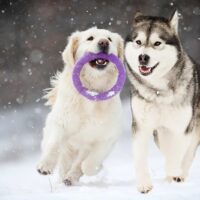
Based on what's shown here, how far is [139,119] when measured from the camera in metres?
8.12

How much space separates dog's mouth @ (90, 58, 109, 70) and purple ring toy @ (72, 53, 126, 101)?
0.12ft

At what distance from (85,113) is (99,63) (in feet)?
1.86

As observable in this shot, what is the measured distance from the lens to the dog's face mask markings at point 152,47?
784 centimetres

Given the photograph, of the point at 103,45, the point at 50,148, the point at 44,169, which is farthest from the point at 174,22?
the point at 44,169

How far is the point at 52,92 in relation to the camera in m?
9.33

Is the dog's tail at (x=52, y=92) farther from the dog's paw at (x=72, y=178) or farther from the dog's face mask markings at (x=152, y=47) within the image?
the dog's face mask markings at (x=152, y=47)

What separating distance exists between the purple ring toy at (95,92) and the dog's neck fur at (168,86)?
13.9 inches

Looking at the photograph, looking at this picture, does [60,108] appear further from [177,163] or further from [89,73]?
[177,163]

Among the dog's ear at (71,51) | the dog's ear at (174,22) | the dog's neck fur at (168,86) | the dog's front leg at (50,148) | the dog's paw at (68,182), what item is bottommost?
the dog's paw at (68,182)

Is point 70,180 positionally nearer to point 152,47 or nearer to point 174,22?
point 152,47

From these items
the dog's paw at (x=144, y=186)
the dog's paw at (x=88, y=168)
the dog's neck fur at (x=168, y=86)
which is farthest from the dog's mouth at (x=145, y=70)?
the dog's paw at (x=88, y=168)

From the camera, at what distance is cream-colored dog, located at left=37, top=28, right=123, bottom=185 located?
876 cm

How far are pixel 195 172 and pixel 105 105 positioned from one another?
113 centimetres

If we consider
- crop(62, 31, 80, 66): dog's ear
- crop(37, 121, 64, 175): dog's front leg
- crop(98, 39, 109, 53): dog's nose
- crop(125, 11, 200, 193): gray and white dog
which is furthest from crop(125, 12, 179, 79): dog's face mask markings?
crop(37, 121, 64, 175): dog's front leg
